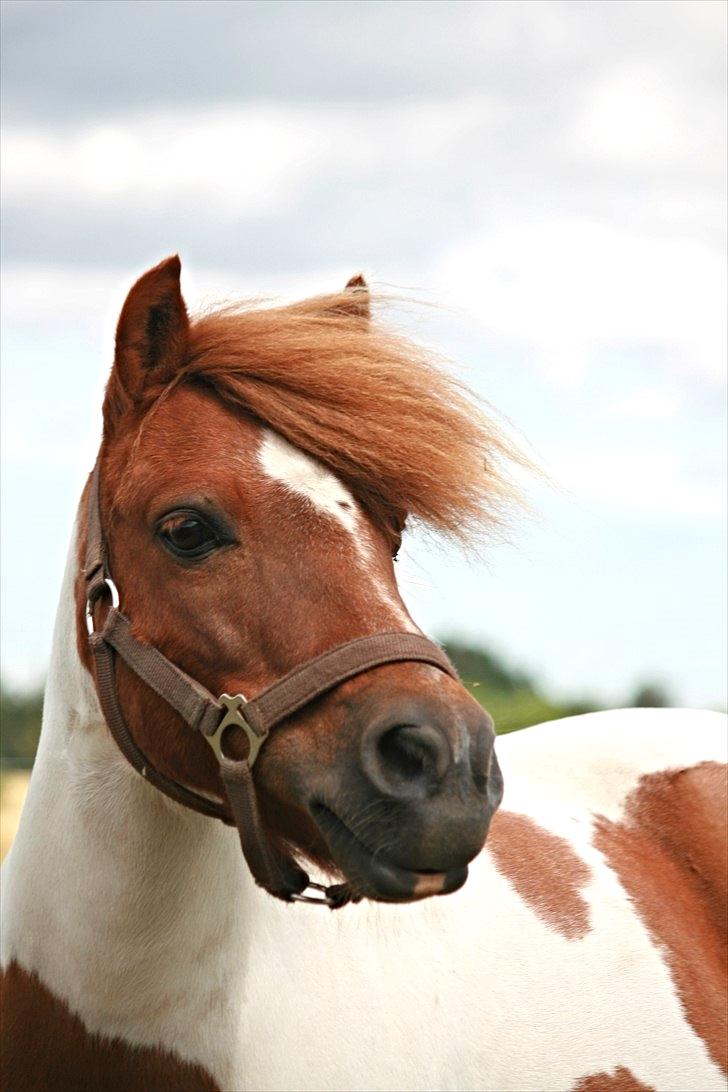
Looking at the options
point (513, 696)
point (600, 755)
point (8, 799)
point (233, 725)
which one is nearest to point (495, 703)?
point (513, 696)

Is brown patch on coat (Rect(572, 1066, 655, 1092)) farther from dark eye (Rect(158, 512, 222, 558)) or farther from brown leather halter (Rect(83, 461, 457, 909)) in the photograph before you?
dark eye (Rect(158, 512, 222, 558))

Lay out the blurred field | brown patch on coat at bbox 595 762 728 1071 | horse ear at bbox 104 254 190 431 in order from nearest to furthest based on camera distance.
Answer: horse ear at bbox 104 254 190 431 < brown patch on coat at bbox 595 762 728 1071 < the blurred field

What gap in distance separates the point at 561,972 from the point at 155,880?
1.37 meters

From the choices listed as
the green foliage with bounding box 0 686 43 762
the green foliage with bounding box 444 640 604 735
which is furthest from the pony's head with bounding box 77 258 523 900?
the green foliage with bounding box 0 686 43 762

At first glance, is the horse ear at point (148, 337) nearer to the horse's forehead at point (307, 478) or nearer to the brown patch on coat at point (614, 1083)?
the horse's forehead at point (307, 478)

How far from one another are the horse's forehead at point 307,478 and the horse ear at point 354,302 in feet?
2.14

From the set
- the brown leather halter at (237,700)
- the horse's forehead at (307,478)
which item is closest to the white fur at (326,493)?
the horse's forehead at (307,478)

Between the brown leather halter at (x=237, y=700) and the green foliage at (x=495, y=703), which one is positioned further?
the green foliage at (x=495, y=703)

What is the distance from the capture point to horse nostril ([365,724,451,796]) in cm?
249

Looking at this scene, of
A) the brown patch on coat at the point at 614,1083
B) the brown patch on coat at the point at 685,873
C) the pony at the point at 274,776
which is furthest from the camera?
the brown patch on coat at the point at 685,873

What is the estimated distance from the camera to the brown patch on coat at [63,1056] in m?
3.10

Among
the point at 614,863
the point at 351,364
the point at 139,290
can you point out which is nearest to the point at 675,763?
the point at 614,863

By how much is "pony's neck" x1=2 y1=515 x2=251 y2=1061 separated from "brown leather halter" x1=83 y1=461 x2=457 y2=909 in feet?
0.49

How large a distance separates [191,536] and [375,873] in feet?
2.77
